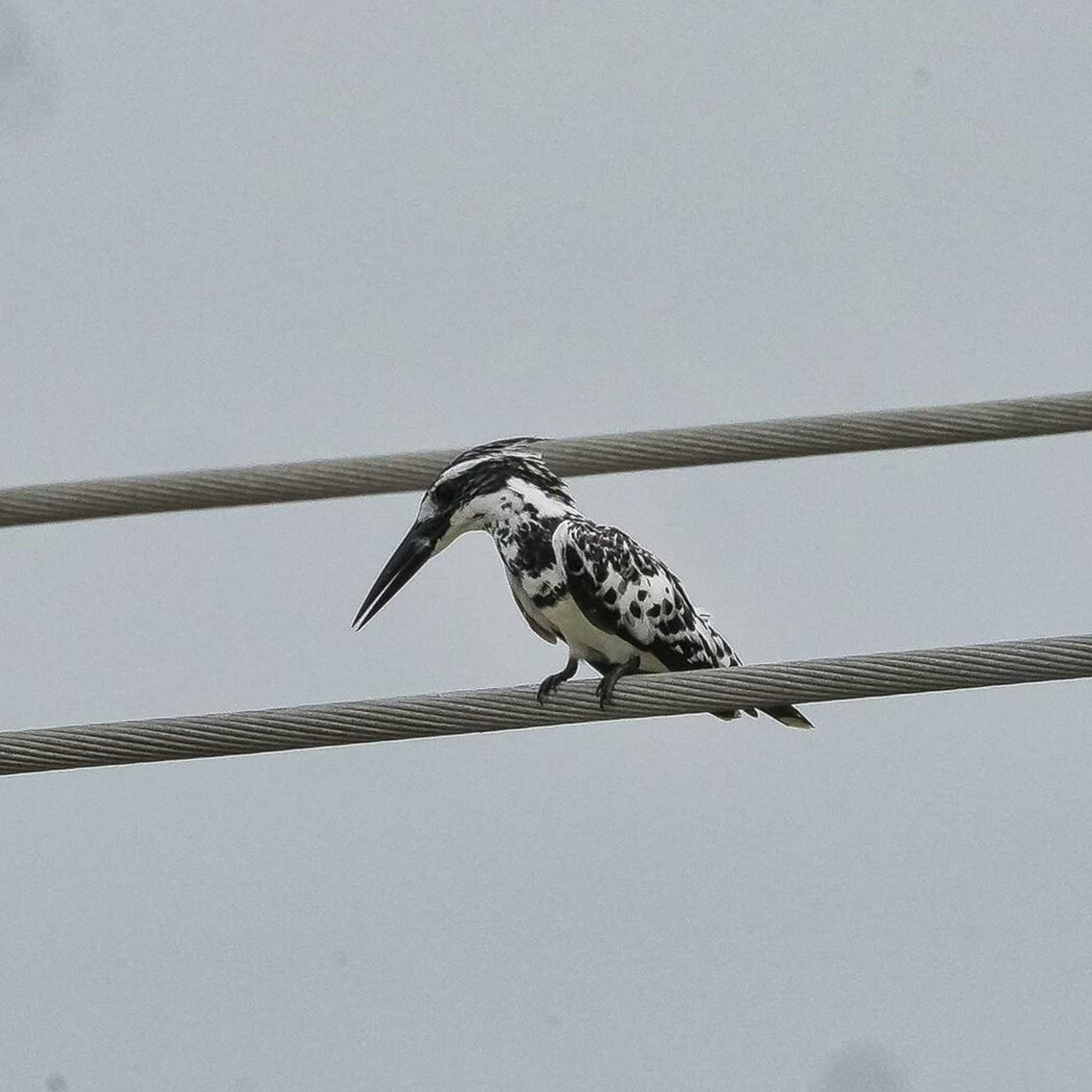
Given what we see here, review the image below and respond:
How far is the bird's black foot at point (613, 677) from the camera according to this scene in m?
6.21

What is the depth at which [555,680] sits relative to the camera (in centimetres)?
689

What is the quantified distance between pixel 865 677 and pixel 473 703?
35.6 inches

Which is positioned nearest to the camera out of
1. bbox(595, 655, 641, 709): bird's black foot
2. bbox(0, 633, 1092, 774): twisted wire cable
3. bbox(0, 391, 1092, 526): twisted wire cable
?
bbox(0, 633, 1092, 774): twisted wire cable

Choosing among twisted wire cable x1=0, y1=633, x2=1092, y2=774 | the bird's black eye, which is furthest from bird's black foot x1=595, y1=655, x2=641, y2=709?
the bird's black eye

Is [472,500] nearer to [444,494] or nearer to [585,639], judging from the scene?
[444,494]

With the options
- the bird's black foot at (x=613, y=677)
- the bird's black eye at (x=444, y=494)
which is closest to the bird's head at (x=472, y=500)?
the bird's black eye at (x=444, y=494)

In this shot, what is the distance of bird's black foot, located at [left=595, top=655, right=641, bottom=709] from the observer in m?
6.21

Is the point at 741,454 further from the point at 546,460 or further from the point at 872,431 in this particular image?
the point at 546,460

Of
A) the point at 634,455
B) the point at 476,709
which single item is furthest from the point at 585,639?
the point at 476,709

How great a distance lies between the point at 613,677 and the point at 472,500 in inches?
42.5

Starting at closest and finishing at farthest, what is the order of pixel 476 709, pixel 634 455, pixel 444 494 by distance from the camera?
pixel 476 709 < pixel 634 455 < pixel 444 494

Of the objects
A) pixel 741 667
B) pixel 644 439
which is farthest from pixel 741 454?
pixel 741 667

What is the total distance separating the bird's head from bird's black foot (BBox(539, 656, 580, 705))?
0.45 meters

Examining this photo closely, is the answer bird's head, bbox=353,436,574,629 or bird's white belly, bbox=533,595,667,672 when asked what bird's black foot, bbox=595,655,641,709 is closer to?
bird's white belly, bbox=533,595,667,672
